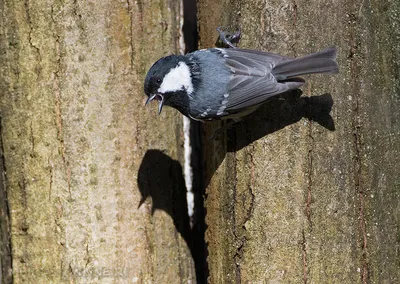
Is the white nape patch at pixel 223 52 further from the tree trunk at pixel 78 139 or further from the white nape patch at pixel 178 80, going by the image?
the tree trunk at pixel 78 139

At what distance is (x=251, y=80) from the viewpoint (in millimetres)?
3457

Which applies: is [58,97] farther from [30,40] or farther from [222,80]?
[222,80]

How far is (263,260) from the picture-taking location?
342cm

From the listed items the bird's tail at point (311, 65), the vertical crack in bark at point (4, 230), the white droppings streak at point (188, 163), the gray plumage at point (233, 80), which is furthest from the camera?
the white droppings streak at point (188, 163)

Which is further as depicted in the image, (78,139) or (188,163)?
(188,163)

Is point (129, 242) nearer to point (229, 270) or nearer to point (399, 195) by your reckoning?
point (229, 270)

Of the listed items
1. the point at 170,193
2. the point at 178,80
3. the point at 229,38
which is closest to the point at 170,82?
Result: the point at 178,80

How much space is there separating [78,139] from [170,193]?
626 mm

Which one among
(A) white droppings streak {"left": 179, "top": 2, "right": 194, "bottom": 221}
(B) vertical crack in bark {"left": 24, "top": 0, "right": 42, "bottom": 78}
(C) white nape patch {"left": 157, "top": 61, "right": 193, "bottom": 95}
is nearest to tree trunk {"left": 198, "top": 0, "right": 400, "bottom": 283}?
(C) white nape patch {"left": 157, "top": 61, "right": 193, "bottom": 95}

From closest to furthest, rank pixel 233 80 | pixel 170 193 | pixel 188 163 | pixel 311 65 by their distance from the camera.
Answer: pixel 311 65 < pixel 233 80 < pixel 170 193 < pixel 188 163

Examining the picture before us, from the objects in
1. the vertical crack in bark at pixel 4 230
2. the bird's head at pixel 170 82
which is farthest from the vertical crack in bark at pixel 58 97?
the bird's head at pixel 170 82

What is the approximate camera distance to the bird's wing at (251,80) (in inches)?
132

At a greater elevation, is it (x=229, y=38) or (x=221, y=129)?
(x=229, y=38)

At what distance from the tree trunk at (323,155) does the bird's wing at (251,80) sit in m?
0.06
